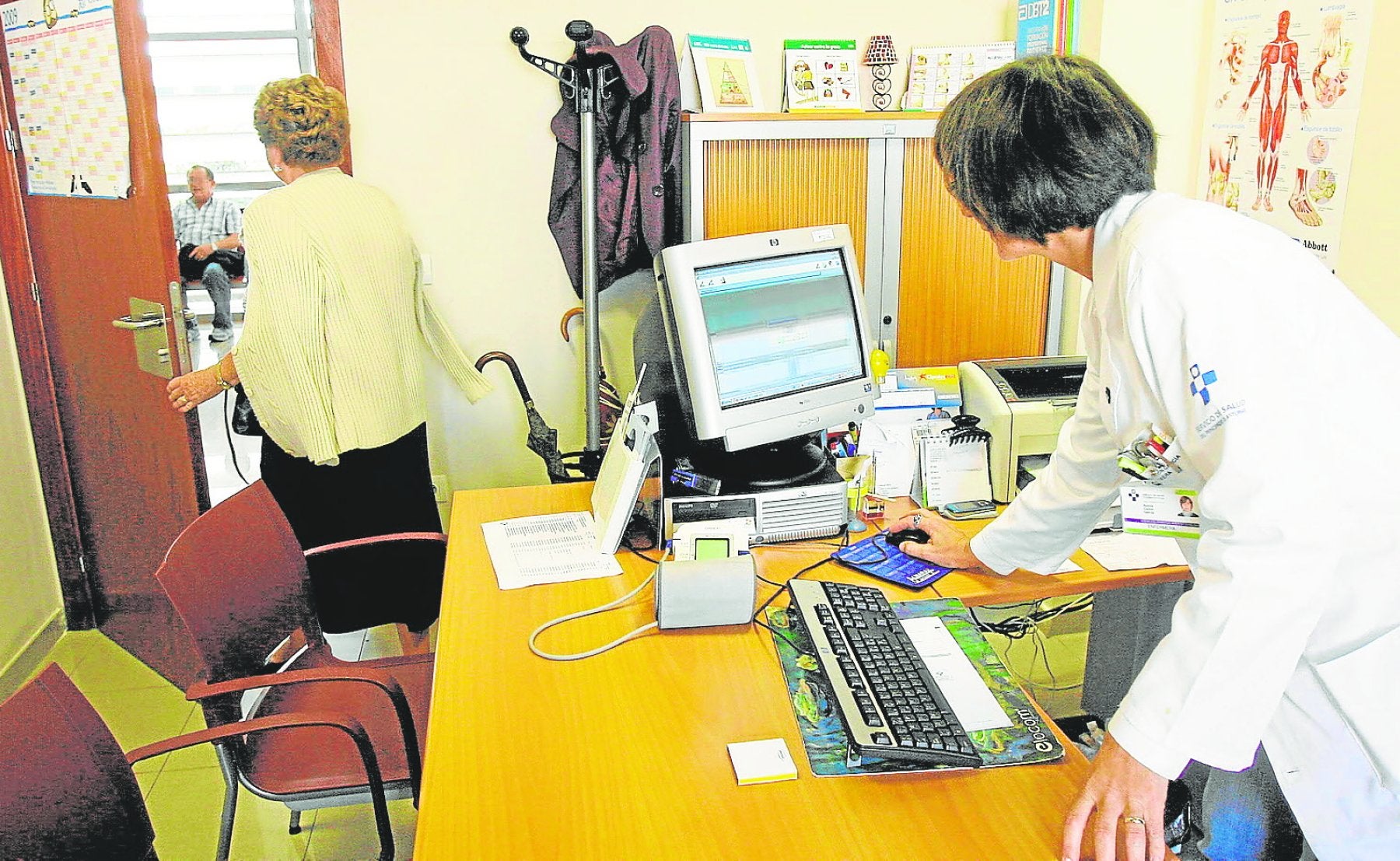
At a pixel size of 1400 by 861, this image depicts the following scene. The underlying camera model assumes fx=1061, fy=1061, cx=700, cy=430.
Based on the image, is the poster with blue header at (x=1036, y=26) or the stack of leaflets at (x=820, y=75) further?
the stack of leaflets at (x=820, y=75)

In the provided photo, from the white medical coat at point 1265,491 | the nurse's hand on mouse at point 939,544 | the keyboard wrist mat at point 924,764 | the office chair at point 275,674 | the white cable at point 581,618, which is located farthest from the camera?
the nurse's hand on mouse at point 939,544

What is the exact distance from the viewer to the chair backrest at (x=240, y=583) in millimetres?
1799

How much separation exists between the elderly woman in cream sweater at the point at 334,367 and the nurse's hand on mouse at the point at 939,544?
133 cm

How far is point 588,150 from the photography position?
10.00ft

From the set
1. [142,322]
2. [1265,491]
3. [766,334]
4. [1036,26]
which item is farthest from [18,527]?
[1036,26]

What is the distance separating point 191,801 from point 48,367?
1419 mm

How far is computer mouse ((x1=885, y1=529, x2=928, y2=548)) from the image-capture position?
6.53 feet

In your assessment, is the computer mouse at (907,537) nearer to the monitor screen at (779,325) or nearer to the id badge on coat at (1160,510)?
the monitor screen at (779,325)

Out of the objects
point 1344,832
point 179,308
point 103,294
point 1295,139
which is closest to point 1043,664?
point 1295,139

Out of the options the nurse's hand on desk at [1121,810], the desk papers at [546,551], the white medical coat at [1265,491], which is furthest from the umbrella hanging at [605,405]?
the nurse's hand on desk at [1121,810]

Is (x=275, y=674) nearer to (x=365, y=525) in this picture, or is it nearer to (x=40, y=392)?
(x=365, y=525)

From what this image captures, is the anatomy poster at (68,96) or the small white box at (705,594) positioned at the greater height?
the anatomy poster at (68,96)

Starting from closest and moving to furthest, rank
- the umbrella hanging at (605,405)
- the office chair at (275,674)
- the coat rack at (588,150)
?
the office chair at (275,674) < the coat rack at (588,150) < the umbrella hanging at (605,405)

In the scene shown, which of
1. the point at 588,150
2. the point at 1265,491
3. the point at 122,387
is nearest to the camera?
the point at 1265,491
